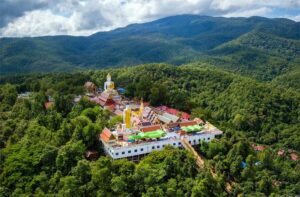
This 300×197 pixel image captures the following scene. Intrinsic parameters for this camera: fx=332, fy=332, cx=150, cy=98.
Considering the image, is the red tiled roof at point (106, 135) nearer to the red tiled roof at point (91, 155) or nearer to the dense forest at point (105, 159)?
the dense forest at point (105, 159)

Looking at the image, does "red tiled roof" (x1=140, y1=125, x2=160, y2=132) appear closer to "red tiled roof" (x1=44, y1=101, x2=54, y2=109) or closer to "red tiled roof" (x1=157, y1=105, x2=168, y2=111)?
"red tiled roof" (x1=157, y1=105, x2=168, y2=111)

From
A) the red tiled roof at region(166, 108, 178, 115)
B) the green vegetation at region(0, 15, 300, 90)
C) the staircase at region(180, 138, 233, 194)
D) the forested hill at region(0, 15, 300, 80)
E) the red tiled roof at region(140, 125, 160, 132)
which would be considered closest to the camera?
the staircase at region(180, 138, 233, 194)

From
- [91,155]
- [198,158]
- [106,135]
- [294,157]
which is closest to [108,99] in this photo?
[106,135]

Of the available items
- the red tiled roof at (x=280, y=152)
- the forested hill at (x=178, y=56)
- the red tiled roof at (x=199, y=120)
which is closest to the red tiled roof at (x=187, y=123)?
the red tiled roof at (x=199, y=120)

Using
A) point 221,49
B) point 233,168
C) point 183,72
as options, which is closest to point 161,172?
point 233,168

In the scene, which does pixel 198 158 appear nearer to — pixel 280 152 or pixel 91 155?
pixel 91 155

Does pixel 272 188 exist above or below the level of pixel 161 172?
below

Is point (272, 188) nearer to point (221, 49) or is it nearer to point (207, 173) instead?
point (207, 173)

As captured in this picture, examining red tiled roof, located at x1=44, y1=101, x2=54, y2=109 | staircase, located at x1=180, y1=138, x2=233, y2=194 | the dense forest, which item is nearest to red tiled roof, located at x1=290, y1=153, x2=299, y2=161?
the dense forest
